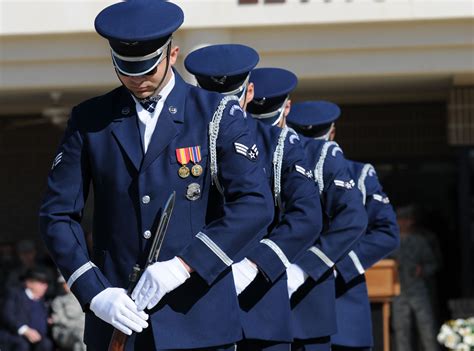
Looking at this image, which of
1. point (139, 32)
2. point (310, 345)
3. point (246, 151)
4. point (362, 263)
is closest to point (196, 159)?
point (246, 151)

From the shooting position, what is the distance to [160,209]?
12.8 feet

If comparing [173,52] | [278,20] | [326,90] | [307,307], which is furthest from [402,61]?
[173,52]

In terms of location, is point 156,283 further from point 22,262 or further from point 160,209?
point 22,262

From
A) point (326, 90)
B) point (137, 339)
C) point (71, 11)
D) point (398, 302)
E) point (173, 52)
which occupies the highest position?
point (173, 52)

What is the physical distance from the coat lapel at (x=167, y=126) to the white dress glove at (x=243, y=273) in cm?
76

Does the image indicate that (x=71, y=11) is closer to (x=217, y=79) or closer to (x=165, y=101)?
(x=217, y=79)

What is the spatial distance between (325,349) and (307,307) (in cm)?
19

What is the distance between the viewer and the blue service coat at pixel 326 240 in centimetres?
540

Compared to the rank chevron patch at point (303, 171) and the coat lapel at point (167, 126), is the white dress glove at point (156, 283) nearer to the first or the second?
the coat lapel at point (167, 126)

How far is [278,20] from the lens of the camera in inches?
378

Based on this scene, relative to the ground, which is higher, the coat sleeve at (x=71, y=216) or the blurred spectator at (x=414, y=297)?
the coat sleeve at (x=71, y=216)

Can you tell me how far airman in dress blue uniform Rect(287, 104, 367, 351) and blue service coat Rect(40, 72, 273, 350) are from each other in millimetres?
1417

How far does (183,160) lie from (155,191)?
5.0 inches

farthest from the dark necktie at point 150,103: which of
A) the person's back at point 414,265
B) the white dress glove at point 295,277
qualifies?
the person's back at point 414,265
